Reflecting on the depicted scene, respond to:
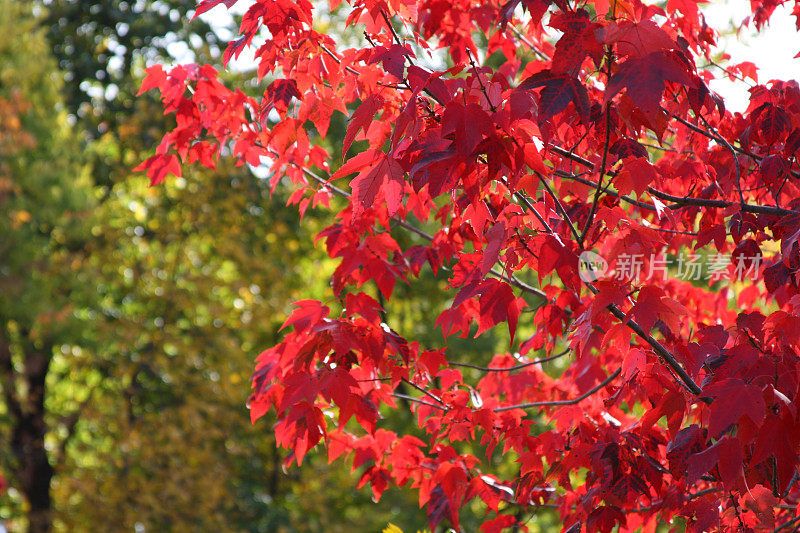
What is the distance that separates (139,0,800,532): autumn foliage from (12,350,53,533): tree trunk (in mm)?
6692

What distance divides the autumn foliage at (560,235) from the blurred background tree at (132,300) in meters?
4.85

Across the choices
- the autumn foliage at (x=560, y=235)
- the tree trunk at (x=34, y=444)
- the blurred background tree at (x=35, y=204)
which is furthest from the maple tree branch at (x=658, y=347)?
the tree trunk at (x=34, y=444)

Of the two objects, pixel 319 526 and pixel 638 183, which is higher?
pixel 638 183

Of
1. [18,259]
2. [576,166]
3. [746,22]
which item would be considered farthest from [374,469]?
[18,259]

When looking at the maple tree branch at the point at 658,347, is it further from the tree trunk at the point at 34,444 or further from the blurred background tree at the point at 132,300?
the tree trunk at the point at 34,444

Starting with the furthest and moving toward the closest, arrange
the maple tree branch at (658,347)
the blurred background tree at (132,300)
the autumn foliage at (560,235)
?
the blurred background tree at (132,300), the maple tree branch at (658,347), the autumn foliage at (560,235)

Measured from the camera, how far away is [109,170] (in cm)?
873

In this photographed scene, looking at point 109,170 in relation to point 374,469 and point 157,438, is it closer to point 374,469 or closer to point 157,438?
point 157,438

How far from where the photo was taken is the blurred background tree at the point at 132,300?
7395 millimetres

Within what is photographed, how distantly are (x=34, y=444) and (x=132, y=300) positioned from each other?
1.97 m

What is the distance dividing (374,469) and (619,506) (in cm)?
108

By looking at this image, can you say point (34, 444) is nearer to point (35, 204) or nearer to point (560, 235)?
point (35, 204)
